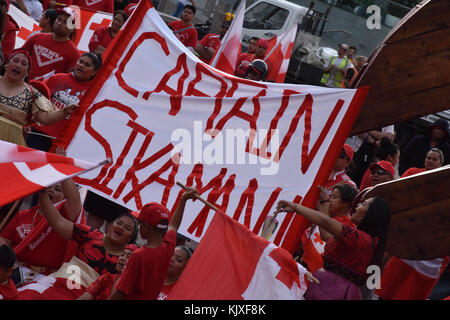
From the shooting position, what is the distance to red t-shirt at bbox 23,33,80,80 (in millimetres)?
7766

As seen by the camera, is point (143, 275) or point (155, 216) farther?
point (155, 216)

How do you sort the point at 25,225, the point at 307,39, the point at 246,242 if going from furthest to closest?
the point at 307,39
the point at 25,225
the point at 246,242

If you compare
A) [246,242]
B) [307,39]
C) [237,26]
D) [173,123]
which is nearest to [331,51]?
[307,39]

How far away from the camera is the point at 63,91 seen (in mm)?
6816

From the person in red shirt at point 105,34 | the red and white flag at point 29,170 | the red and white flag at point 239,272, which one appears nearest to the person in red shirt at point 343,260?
the red and white flag at point 239,272

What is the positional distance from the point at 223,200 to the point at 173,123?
29.6 inches

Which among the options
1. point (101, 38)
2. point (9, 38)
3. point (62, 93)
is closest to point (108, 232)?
point (62, 93)

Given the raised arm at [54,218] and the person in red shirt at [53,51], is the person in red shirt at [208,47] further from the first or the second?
the raised arm at [54,218]

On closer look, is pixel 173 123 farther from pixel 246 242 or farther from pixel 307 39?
pixel 307 39

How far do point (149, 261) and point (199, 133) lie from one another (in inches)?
61.7

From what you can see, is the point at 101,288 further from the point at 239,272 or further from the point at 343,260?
the point at 343,260

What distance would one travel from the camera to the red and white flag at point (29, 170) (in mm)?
4008

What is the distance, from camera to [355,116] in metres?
5.24

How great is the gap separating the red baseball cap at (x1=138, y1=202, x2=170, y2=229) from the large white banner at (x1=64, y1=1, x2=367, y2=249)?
2.76 ft
